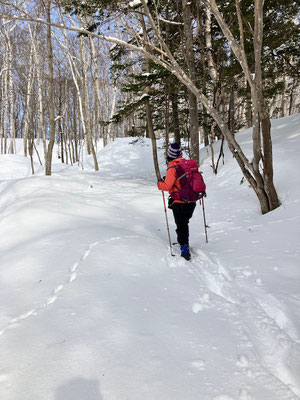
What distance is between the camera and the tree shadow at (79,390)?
1.45 m

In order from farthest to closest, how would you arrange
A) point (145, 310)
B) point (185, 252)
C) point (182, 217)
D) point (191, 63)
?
point (191, 63)
point (182, 217)
point (185, 252)
point (145, 310)

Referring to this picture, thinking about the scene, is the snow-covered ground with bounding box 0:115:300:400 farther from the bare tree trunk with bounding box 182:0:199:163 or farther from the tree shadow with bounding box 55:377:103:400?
the bare tree trunk with bounding box 182:0:199:163

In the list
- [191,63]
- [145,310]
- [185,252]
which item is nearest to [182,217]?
[185,252]

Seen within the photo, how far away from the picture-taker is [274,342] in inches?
86.0

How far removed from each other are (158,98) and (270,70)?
5.48 meters

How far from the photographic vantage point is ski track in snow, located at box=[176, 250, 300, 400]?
5.92 ft

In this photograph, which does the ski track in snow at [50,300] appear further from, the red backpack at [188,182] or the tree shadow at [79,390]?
the red backpack at [188,182]

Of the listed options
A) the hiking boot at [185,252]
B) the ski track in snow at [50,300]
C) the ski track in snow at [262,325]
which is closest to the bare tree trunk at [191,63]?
the hiking boot at [185,252]

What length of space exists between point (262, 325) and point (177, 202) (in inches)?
88.8

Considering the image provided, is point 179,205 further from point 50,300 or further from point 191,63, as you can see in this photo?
point 191,63

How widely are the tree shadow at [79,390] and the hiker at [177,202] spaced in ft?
9.12

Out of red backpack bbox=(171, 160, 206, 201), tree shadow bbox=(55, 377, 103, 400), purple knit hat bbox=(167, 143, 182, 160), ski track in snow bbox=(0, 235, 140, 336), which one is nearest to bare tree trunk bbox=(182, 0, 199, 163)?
purple knit hat bbox=(167, 143, 182, 160)

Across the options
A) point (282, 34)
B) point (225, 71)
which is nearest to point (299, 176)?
point (282, 34)

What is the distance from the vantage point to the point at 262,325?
2.40 metres
